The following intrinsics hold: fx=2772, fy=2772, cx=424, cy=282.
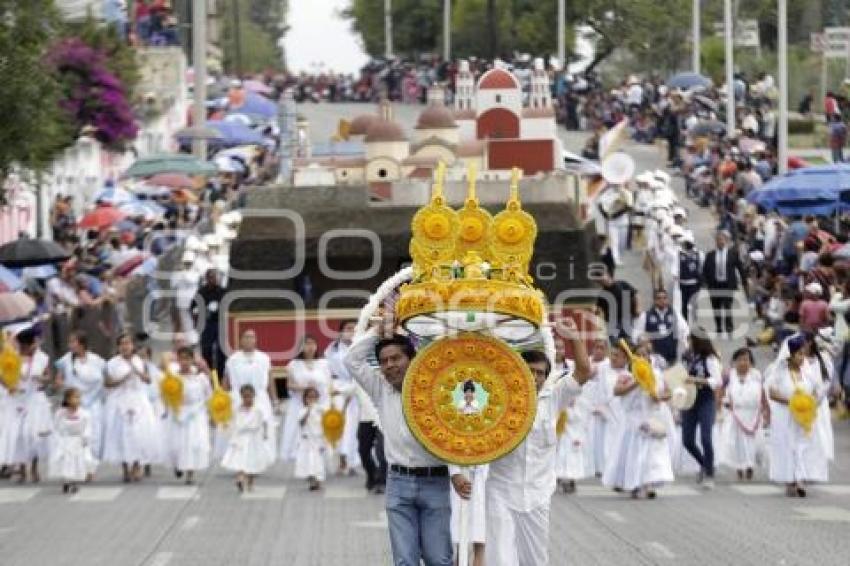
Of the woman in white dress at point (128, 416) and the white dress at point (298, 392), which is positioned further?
the white dress at point (298, 392)

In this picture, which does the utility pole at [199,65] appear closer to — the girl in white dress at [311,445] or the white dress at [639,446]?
the girl in white dress at [311,445]

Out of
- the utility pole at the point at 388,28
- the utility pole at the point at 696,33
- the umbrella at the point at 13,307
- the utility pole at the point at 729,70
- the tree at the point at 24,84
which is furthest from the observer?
the utility pole at the point at 388,28

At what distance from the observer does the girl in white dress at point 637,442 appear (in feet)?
86.4

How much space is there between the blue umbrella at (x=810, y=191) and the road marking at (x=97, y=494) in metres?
14.2

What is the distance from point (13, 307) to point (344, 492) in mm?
5230

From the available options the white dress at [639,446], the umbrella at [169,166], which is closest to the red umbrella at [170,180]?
the umbrella at [169,166]

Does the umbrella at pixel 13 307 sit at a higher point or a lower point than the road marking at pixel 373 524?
higher

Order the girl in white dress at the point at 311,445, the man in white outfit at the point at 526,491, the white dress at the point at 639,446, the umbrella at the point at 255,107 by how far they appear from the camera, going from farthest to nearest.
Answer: the umbrella at the point at 255,107
the girl in white dress at the point at 311,445
the white dress at the point at 639,446
the man in white outfit at the point at 526,491

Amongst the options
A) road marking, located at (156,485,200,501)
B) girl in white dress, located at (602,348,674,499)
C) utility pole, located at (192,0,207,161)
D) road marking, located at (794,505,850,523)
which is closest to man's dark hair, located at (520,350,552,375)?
road marking, located at (794,505,850,523)

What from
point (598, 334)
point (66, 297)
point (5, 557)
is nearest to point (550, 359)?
point (5, 557)

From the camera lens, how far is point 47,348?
36438mm

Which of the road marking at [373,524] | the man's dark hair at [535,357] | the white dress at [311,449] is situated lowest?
the road marking at [373,524]

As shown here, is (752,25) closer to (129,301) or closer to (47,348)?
(129,301)

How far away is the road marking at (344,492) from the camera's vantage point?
87.7 ft
